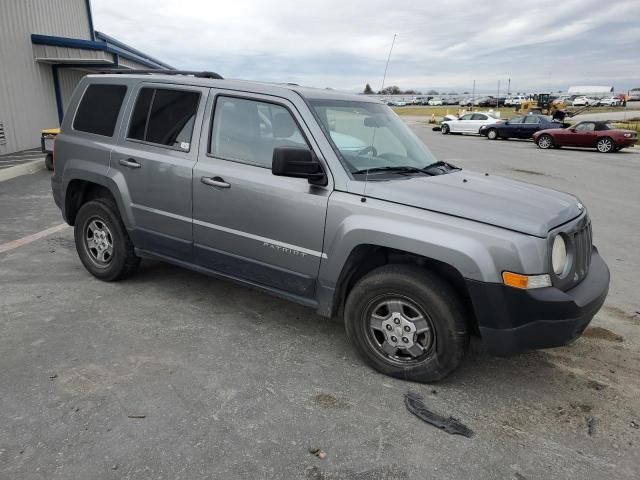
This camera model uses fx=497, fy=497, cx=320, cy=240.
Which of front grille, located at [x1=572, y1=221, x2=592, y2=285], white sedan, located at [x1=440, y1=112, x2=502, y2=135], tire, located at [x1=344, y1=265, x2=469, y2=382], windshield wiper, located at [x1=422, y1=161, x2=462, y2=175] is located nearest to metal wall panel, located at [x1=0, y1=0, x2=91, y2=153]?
windshield wiper, located at [x1=422, y1=161, x2=462, y2=175]

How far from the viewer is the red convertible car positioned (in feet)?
67.8

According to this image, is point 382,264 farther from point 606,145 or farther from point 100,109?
point 606,145

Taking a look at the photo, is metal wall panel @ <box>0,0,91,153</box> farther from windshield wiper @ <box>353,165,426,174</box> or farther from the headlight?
the headlight

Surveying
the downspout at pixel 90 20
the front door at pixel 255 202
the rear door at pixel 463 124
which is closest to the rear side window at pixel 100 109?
the front door at pixel 255 202

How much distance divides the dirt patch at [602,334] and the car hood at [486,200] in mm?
1202

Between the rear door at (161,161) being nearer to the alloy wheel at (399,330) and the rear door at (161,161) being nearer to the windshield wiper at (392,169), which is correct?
the windshield wiper at (392,169)

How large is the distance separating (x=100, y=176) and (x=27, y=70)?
13949mm

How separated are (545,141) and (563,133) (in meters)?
0.84

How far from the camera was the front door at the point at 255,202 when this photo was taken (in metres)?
3.46

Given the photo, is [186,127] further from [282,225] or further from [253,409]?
[253,409]

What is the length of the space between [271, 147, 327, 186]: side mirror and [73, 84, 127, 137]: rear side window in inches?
84.4

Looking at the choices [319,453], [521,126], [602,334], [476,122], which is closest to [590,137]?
[521,126]

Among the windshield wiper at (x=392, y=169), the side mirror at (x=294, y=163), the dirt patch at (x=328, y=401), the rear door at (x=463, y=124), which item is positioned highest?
the side mirror at (x=294, y=163)

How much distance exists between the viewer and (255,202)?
362 cm
